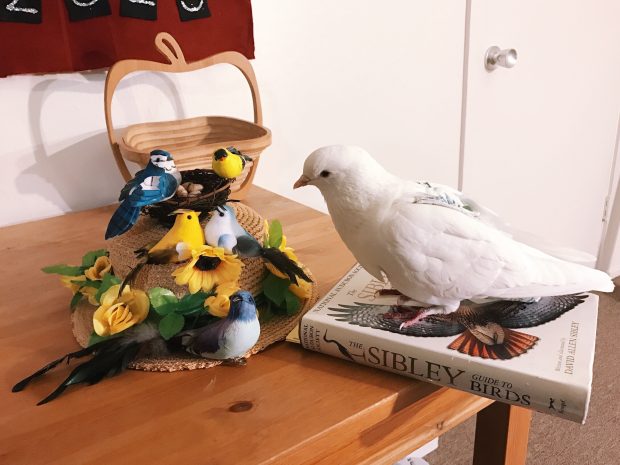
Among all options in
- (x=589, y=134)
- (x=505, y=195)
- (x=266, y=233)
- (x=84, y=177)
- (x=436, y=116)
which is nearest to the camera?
(x=266, y=233)

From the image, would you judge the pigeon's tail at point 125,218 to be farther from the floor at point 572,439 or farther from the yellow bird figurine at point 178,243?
the floor at point 572,439

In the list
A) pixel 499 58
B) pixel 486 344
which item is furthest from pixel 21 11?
pixel 499 58

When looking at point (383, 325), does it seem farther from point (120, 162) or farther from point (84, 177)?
point (84, 177)

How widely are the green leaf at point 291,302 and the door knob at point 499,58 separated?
108 centimetres

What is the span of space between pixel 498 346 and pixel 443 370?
0.17 feet

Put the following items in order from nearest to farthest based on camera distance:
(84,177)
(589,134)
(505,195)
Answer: (84,177) → (505,195) → (589,134)

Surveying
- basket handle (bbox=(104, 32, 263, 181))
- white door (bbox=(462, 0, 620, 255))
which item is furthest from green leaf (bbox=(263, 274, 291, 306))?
white door (bbox=(462, 0, 620, 255))

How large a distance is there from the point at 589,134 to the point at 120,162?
155cm

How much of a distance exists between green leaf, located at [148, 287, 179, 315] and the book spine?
0.41 feet

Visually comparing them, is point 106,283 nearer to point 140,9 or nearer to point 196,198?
point 196,198

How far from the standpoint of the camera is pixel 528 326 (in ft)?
1.59

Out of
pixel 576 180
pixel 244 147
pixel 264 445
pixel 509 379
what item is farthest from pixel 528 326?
pixel 576 180

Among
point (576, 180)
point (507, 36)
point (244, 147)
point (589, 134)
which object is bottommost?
point (576, 180)

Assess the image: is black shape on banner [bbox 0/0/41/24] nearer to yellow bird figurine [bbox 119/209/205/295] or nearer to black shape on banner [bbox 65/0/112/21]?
black shape on banner [bbox 65/0/112/21]
